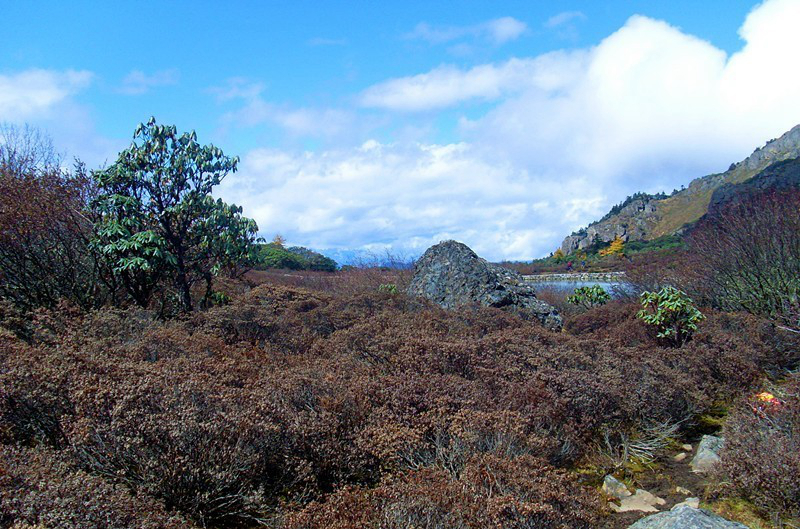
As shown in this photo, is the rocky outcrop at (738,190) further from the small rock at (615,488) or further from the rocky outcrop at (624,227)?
the rocky outcrop at (624,227)

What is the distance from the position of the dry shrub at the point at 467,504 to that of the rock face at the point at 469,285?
6.17 m

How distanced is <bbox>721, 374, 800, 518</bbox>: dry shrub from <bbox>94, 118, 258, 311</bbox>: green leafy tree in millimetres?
7962

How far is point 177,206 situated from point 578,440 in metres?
7.58

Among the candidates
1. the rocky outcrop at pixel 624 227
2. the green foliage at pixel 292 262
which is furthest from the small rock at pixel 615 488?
the rocky outcrop at pixel 624 227

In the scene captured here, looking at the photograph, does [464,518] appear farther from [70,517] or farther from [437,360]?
[437,360]

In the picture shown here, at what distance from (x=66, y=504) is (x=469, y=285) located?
8.45 m

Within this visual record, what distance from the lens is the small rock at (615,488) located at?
4086 millimetres

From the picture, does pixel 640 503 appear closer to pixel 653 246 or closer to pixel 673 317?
pixel 673 317

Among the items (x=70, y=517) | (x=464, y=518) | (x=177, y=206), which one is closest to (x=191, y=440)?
(x=70, y=517)

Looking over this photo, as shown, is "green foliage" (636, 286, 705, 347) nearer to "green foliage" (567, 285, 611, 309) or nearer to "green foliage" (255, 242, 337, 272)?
"green foliage" (567, 285, 611, 309)

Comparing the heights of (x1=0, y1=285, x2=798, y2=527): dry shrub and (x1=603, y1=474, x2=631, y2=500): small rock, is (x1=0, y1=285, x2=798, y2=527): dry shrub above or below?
above

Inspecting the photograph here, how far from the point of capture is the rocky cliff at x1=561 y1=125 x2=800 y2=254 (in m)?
107

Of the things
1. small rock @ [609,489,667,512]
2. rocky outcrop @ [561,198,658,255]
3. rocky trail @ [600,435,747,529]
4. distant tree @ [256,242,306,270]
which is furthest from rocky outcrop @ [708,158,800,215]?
rocky outcrop @ [561,198,658,255]

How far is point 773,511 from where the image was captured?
344 cm
